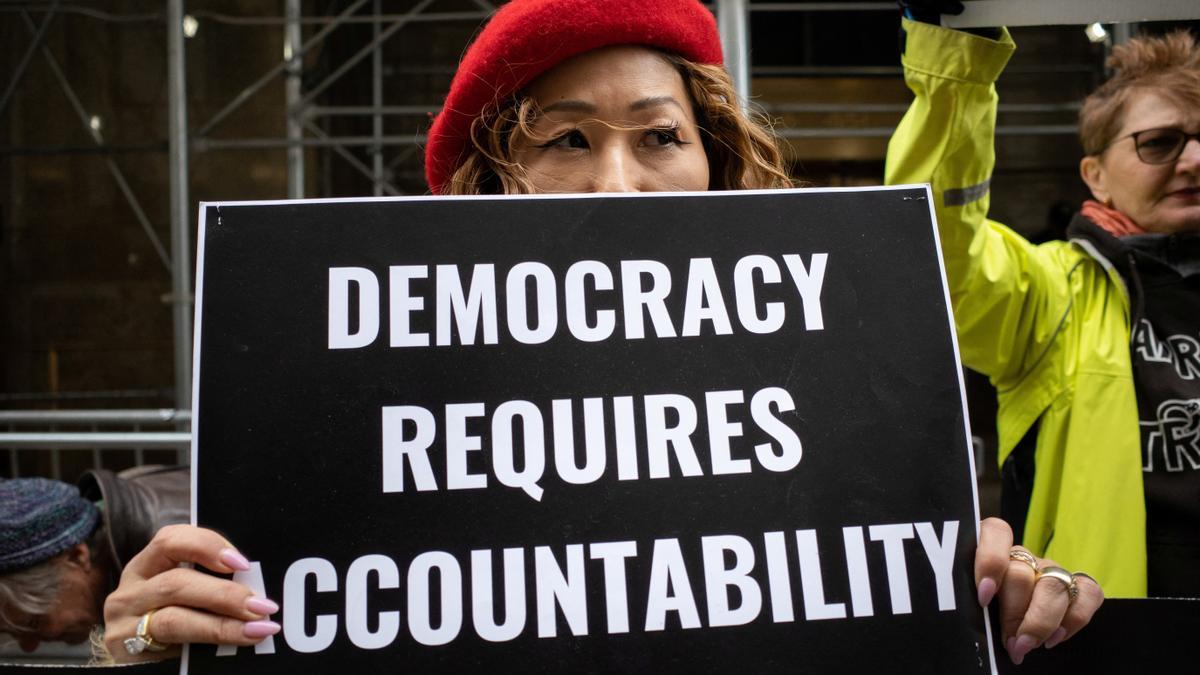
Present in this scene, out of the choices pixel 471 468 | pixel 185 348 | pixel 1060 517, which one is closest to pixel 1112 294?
pixel 1060 517

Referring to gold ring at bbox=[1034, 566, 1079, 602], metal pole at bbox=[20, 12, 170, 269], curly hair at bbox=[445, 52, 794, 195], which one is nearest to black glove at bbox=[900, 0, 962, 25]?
curly hair at bbox=[445, 52, 794, 195]

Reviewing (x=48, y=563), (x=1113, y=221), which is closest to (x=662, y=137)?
(x=1113, y=221)

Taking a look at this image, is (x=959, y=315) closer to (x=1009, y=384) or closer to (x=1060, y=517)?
(x=1009, y=384)

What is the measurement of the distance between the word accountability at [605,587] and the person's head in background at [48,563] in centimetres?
153

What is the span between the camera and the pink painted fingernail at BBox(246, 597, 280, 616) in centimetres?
78

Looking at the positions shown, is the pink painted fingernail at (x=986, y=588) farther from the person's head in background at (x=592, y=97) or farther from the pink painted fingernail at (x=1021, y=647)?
the person's head in background at (x=592, y=97)

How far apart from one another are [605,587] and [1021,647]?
40 cm

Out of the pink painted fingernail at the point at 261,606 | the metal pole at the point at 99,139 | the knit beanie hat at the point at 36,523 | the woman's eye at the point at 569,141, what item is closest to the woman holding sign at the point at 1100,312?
the woman's eye at the point at 569,141

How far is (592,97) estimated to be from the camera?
1.08 meters

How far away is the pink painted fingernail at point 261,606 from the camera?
2.57 feet

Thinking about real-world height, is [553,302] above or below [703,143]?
below

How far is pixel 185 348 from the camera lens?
4.62 metres

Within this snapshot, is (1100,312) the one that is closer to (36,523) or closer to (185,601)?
(185,601)

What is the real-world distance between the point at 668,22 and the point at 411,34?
666cm
